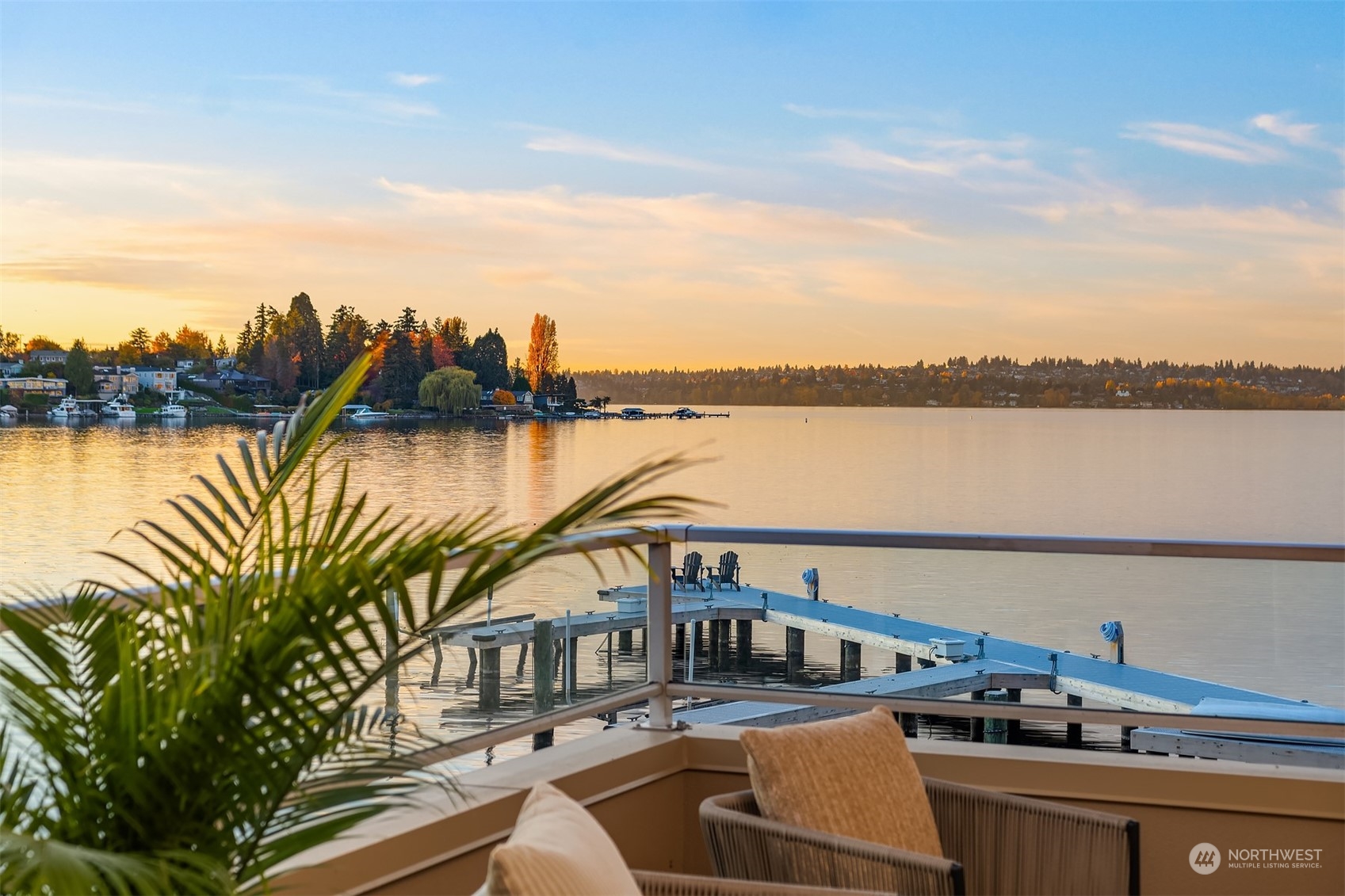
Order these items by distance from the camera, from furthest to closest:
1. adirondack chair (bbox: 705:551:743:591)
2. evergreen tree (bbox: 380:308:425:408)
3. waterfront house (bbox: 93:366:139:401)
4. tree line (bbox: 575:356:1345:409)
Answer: evergreen tree (bbox: 380:308:425:408)
waterfront house (bbox: 93:366:139:401)
tree line (bbox: 575:356:1345:409)
adirondack chair (bbox: 705:551:743:591)

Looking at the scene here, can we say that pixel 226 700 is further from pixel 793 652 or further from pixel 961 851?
pixel 793 652

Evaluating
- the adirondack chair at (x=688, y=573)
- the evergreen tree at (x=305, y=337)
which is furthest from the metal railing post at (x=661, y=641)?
the evergreen tree at (x=305, y=337)

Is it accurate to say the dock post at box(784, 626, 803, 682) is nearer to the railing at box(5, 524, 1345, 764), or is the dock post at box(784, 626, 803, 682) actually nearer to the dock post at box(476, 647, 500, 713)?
the railing at box(5, 524, 1345, 764)

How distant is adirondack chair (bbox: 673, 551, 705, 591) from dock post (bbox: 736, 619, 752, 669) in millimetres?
229

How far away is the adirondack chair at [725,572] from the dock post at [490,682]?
906mm

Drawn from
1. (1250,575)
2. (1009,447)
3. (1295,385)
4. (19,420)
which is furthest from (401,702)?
(1009,447)

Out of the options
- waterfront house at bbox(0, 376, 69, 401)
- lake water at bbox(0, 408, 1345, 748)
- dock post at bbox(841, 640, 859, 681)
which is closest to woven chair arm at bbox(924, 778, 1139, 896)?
lake water at bbox(0, 408, 1345, 748)

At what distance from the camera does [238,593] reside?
5.54 feet

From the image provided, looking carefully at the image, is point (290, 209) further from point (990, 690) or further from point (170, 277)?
point (990, 690)

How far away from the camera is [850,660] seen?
16.0 ft

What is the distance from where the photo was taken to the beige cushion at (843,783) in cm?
259

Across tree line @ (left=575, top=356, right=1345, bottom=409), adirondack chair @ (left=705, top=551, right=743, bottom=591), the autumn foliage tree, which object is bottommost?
adirondack chair @ (left=705, top=551, right=743, bottom=591)

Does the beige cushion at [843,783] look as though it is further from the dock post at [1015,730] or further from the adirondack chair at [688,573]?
the adirondack chair at [688,573]

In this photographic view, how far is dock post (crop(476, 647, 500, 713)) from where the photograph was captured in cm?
323
